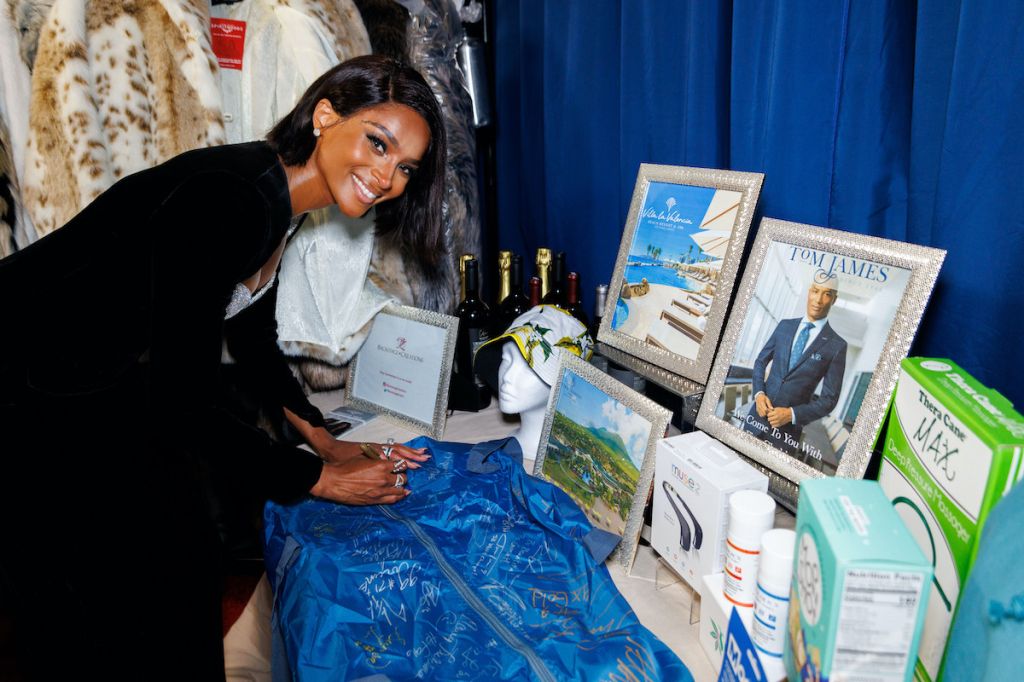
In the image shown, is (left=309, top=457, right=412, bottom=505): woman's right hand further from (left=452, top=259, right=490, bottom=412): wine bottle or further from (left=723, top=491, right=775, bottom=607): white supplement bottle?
(left=723, top=491, right=775, bottom=607): white supplement bottle

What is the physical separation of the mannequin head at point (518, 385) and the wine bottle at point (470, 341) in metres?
0.29

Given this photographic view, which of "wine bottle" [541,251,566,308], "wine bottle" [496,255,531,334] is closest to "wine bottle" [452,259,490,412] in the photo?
"wine bottle" [496,255,531,334]

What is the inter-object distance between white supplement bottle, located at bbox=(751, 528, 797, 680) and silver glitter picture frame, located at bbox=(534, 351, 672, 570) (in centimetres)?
32

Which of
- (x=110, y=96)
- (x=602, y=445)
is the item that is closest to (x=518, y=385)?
(x=602, y=445)

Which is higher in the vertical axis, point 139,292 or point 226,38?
point 226,38

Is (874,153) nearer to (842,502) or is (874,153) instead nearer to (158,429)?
(842,502)

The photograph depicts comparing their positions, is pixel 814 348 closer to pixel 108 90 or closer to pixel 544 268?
pixel 544 268

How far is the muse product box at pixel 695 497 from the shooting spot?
801mm

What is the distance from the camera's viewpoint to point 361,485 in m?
1.14

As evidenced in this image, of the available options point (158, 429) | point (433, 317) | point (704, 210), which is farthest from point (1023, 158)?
point (158, 429)

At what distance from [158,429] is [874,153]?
3.74 ft

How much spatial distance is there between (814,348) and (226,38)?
5.08 feet

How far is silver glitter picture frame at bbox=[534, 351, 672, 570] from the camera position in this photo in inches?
38.1
